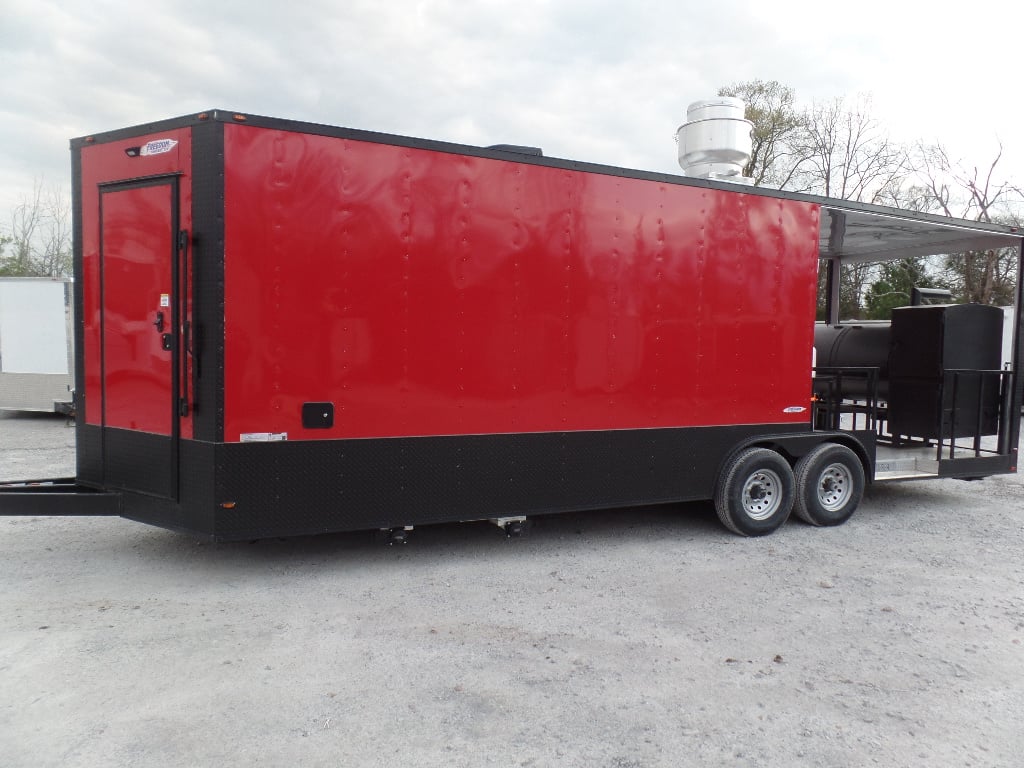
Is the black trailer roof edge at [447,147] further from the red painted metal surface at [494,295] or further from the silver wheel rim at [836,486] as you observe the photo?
the silver wheel rim at [836,486]

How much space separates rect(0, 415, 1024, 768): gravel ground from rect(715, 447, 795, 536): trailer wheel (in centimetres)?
18

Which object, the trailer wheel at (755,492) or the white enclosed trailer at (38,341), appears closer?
the trailer wheel at (755,492)

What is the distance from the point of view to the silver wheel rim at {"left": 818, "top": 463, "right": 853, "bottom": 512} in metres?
6.77

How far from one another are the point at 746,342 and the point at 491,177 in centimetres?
262

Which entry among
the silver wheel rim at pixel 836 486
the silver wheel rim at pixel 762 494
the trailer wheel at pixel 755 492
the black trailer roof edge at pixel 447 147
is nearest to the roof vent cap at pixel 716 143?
the black trailer roof edge at pixel 447 147

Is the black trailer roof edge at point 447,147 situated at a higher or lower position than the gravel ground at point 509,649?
higher

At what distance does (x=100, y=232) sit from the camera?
506cm

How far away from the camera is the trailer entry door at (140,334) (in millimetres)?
4727

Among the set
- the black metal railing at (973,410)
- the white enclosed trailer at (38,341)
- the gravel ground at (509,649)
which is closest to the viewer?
the gravel ground at (509,649)

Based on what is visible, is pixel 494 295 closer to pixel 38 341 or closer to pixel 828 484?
pixel 828 484

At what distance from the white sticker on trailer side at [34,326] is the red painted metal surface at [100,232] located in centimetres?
904

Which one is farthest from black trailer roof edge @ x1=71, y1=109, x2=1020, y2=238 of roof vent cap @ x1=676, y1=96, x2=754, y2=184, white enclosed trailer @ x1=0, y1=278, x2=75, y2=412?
white enclosed trailer @ x1=0, y1=278, x2=75, y2=412

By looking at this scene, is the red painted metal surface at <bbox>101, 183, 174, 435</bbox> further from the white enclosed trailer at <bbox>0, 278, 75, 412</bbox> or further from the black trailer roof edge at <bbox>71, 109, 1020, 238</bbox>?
the white enclosed trailer at <bbox>0, 278, 75, 412</bbox>

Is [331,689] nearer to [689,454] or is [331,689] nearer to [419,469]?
[419,469]
